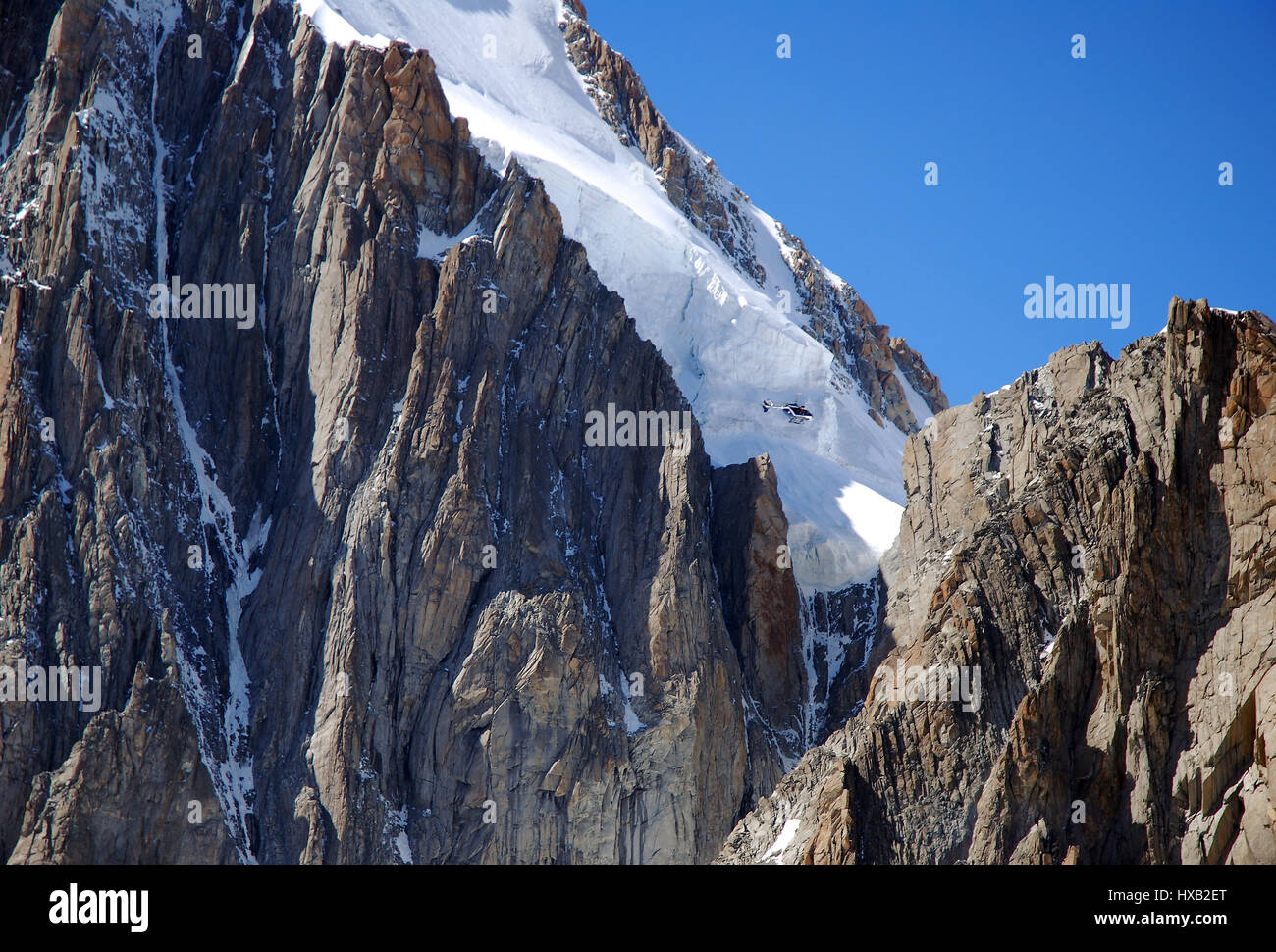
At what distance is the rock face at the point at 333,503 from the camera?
269ft

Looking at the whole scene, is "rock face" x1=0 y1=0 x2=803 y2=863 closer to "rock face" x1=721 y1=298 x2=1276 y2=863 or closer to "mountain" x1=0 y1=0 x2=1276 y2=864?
"mountain" x1=0 y1=0 x2=1276 y2=864

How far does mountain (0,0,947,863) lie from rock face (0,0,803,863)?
196mm

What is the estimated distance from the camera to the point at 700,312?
11250cm

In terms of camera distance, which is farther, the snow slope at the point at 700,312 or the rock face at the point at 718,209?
the rock face at the point at 718,209

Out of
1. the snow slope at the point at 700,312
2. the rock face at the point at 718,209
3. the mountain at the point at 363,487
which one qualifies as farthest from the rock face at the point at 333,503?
the rock face at the point at 718,209

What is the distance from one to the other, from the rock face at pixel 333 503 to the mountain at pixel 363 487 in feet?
0.64

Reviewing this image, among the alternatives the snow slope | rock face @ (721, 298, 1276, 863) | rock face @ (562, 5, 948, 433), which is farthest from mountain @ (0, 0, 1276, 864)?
rock face @ (562, 5, 948, 433)

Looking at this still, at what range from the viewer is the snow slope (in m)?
102

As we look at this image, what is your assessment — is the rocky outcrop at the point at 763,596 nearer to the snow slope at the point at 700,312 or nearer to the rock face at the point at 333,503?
the rock face at the point at 333,503

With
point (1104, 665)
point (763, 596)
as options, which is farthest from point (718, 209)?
point (1104, 665)
